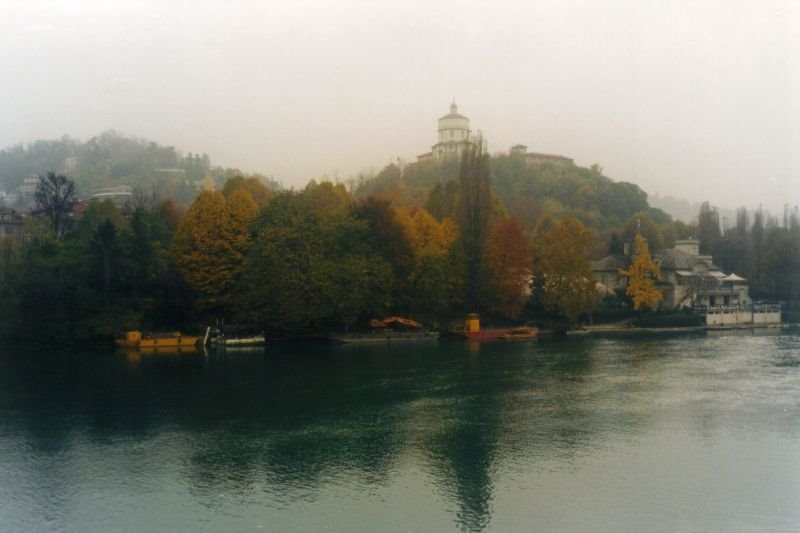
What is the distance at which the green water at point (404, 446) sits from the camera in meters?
10.6

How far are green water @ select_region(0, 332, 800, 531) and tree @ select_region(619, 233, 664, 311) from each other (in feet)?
38.8

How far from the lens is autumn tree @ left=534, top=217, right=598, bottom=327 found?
32844 millimetres

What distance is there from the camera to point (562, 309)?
32938 mm

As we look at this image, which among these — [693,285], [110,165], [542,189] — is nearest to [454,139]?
[542,189]

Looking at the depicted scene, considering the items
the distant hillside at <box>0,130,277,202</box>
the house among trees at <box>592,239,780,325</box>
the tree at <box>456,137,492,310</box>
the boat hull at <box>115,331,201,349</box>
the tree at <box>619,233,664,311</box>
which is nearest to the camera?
the boat hull at <box>115,331,201,349</box>

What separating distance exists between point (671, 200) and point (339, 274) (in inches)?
2516

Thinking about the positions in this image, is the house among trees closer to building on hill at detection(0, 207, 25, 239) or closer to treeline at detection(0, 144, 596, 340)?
treeline at detection(0, 144, 596, 340)

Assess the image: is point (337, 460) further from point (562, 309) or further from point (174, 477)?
point (562, 309)

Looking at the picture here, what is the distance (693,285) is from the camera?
37750mm

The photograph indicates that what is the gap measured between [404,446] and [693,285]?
28.5 metres

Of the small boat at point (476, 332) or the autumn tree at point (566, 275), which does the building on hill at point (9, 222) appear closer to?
the small boat at point (476, 332)

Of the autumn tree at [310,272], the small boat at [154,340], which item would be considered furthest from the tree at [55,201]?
the autumn tree at [310,272]

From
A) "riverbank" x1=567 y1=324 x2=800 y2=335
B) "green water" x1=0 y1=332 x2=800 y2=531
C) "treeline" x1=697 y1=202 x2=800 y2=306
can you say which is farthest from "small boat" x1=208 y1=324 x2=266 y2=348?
"treeline" x1=697 y1=202 x2=800 y2=306

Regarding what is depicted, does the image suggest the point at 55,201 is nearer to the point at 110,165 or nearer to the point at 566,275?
the point at 566,275
